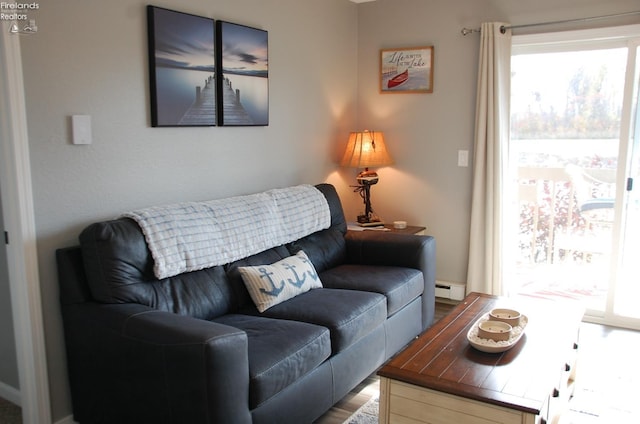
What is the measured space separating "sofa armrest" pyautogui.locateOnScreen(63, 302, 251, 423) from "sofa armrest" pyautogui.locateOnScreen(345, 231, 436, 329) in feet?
5.86

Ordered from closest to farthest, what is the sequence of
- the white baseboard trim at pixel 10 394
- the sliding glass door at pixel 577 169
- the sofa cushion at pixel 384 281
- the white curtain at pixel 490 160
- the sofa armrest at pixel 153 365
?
the sofa armrest at pixel 153 365
the white baseboard trim at pixel 10 394
the sofa cushion at pixel 384 281
the sliding glass door at pixel 577 169
the white curtain at pixel 490 160

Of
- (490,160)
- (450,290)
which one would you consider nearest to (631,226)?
(490,160)

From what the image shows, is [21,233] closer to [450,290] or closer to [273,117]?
[273,117]

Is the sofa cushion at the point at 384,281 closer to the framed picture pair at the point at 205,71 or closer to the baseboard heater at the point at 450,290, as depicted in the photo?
the baseboard heater at the point at 450,290

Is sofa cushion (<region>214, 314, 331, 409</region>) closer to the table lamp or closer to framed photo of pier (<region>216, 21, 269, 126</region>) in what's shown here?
framed photo of pier (<region>216, 21, 269, 126</region>)

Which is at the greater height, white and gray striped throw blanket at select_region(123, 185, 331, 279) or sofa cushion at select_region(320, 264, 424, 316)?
white and gray striped throw blanket at select_region(123, 185, 331, 279)

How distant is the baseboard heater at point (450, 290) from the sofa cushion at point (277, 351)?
2.14 m

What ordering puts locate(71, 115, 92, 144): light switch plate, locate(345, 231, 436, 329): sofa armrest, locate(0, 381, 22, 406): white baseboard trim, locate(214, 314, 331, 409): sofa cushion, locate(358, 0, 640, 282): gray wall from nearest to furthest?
locate(214, 314, 331, 409): sofa cushion → locate(71, 115, 92, 144): light switch plate → locate(0, 381, 22, 406): white baseboard trim → locate(345, 231, 436, 329): sofa armrest → locate(358, 0, 640, 282): gray wall

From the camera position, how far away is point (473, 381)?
84.4 inches

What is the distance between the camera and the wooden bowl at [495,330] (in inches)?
95.6

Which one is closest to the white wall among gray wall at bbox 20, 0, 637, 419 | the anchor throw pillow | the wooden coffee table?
gray wall at bbox 20, 0, 637, 419

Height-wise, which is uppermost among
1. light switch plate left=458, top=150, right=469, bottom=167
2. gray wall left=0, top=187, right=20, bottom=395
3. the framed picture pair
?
the framed picture pair

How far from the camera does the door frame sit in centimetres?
230

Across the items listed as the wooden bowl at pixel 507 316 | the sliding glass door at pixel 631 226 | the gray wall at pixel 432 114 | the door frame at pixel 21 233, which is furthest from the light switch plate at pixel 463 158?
the door frame at pixel 21 233
